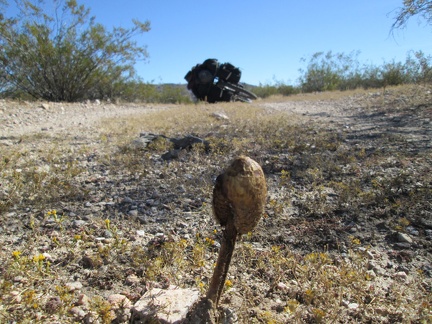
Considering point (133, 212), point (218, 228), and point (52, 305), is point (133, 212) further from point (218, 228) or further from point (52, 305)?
point (52, 305)

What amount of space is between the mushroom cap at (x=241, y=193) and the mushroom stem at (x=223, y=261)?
Answer: 0.05 metres

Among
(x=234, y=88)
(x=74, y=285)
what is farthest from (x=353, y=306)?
(x=234, y=88)

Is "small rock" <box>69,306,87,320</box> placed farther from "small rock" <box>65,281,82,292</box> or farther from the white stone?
the white stone

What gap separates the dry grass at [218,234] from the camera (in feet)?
5.70

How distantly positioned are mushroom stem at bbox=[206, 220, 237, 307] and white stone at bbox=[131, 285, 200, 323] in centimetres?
14

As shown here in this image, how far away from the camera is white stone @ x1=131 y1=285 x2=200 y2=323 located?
4.93ft

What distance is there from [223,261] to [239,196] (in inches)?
14.5

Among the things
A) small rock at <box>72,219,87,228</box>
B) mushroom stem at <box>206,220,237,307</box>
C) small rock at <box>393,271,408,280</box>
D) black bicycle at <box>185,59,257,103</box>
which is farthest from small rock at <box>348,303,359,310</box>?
black bicycle at <box>185,59,257,103</box>

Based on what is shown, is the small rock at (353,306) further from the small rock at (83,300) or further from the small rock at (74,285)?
the small rock at (74,285)

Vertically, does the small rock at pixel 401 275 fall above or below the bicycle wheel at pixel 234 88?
below

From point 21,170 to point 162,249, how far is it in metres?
2.40

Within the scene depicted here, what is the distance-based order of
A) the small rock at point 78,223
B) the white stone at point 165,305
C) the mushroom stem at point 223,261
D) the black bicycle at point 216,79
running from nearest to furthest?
the mushroom stem at point 223,261 → the white stone at point 165,305 → the small rock at point 78,223 → the black bicycle at point 216,79

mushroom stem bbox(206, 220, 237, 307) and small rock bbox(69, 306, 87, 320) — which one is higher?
mushroom stem bbox(206, 220, 237, 307)

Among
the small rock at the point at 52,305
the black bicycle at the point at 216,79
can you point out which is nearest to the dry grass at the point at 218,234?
the small rock at the point at 52,305
